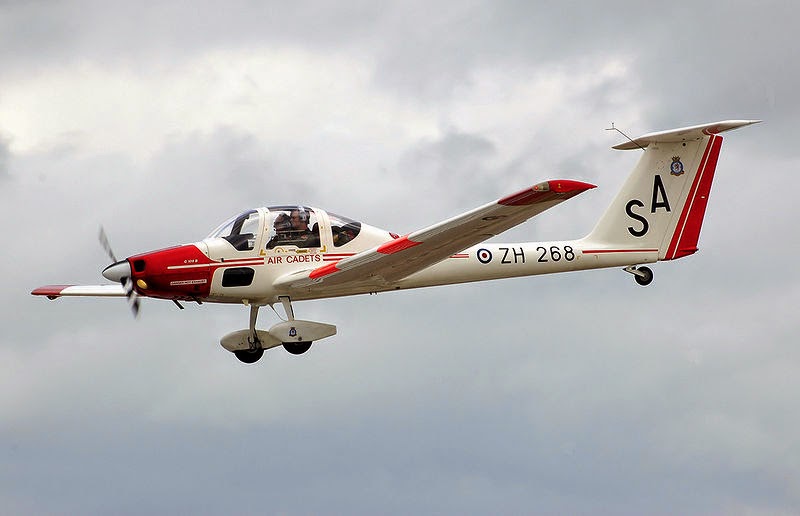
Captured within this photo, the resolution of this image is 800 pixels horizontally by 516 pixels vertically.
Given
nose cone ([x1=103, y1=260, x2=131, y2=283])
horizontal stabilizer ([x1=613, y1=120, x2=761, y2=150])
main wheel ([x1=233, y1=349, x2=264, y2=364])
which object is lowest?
main wheel ([x1=233, y1=349, x2=264, y2=364])

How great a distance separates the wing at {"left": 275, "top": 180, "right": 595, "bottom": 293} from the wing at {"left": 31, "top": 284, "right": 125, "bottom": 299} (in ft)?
14.6

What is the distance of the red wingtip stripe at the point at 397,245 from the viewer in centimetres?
2113

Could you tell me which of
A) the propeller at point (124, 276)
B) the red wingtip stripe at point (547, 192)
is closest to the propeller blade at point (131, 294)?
the propeller at point (124, 276)

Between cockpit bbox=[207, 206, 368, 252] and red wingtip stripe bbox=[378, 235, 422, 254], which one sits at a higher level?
cockpit bbox=[207, 206, 368, 252]

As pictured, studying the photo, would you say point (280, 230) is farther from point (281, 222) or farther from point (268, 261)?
point (268, 261)

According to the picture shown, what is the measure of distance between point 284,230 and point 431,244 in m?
3.11

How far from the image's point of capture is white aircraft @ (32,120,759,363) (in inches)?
875

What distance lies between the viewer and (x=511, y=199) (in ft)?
62.6

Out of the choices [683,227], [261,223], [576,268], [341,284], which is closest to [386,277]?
[341,284]

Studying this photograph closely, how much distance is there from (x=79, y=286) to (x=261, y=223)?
5.54 meters

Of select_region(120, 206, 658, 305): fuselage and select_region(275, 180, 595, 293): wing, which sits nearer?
select_region(275, 180, 595, 293): wing

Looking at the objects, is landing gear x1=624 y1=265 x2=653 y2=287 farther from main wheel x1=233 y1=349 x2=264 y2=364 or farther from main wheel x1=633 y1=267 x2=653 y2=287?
main wheel x1=233 y1=349 x2=264 y2=364

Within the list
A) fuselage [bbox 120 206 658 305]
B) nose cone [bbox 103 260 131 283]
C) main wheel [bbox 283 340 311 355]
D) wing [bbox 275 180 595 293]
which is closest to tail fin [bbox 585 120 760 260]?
fuselage [bbox 120 206 658 305]

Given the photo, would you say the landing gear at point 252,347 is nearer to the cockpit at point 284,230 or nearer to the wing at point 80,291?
the cockpit at point 284,230
